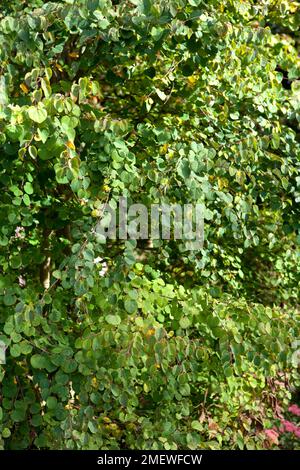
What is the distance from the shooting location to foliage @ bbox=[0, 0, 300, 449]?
214 cm

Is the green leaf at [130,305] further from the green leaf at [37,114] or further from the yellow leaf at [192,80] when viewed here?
the yellow leaf at [192,80]

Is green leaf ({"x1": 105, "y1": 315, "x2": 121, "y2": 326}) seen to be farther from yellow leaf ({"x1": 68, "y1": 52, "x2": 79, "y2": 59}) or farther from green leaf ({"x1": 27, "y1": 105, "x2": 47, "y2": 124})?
yellow leaf ({"x1": 68, "y1": 52, "x2": 79, "y2": 59})

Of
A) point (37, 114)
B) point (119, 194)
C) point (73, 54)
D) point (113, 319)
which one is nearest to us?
point (37, 114)

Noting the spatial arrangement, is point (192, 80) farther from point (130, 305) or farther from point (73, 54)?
point (130, 305)

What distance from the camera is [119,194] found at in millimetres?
2322

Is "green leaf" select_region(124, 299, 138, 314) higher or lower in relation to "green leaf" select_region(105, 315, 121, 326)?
higher

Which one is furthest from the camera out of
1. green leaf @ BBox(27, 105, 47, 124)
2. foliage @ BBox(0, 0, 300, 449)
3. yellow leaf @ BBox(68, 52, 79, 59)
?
yellow leaf @ BBox(68, 52, 79, 59)

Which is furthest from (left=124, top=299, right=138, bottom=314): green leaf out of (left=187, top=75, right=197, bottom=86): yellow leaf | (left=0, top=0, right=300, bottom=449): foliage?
(left=187, top=75, right=197, bottom=86): yellow leaf

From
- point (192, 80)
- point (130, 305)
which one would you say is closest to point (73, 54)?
point (192, 80)

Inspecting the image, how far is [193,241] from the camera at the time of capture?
2475 millimetres

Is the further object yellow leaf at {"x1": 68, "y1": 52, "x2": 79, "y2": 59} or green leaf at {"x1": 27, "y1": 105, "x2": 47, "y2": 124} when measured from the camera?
yellow leaf at {"x1": 68, "y1": 52, "x2": 79, "y2": 59}
